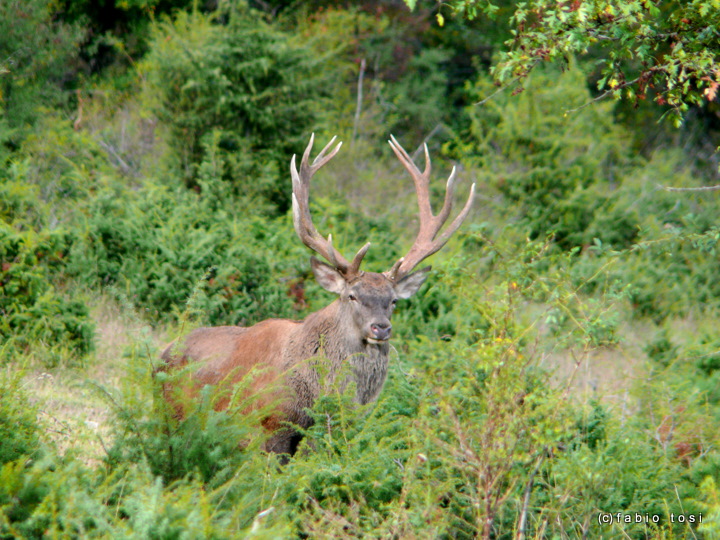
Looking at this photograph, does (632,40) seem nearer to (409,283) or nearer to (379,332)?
(409,283)

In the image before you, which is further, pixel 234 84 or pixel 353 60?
pixel 353 60

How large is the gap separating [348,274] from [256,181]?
599 centimetres

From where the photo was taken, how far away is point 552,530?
5.46 m

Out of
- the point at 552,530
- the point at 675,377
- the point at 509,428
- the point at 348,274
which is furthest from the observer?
the point at 675,377

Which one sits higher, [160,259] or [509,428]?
[509,428]

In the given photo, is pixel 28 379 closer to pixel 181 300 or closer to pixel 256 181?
pixel 181 300

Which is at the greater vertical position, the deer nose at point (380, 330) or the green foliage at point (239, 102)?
the deer nose at point (380, 330)

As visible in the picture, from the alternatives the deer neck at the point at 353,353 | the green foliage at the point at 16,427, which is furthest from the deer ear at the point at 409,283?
the green foliage at the point at 16,427

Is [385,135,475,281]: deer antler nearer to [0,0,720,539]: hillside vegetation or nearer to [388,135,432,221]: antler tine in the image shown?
[388,135,432,221]: antler tine

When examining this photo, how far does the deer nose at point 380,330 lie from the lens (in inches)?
258

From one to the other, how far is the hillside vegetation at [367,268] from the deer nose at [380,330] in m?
0.52

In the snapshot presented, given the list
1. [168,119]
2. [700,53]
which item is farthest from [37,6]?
[700,53]

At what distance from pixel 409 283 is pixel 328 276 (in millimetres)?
702

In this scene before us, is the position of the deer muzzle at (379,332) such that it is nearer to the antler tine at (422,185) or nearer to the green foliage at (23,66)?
the antler tine at (422,185)
